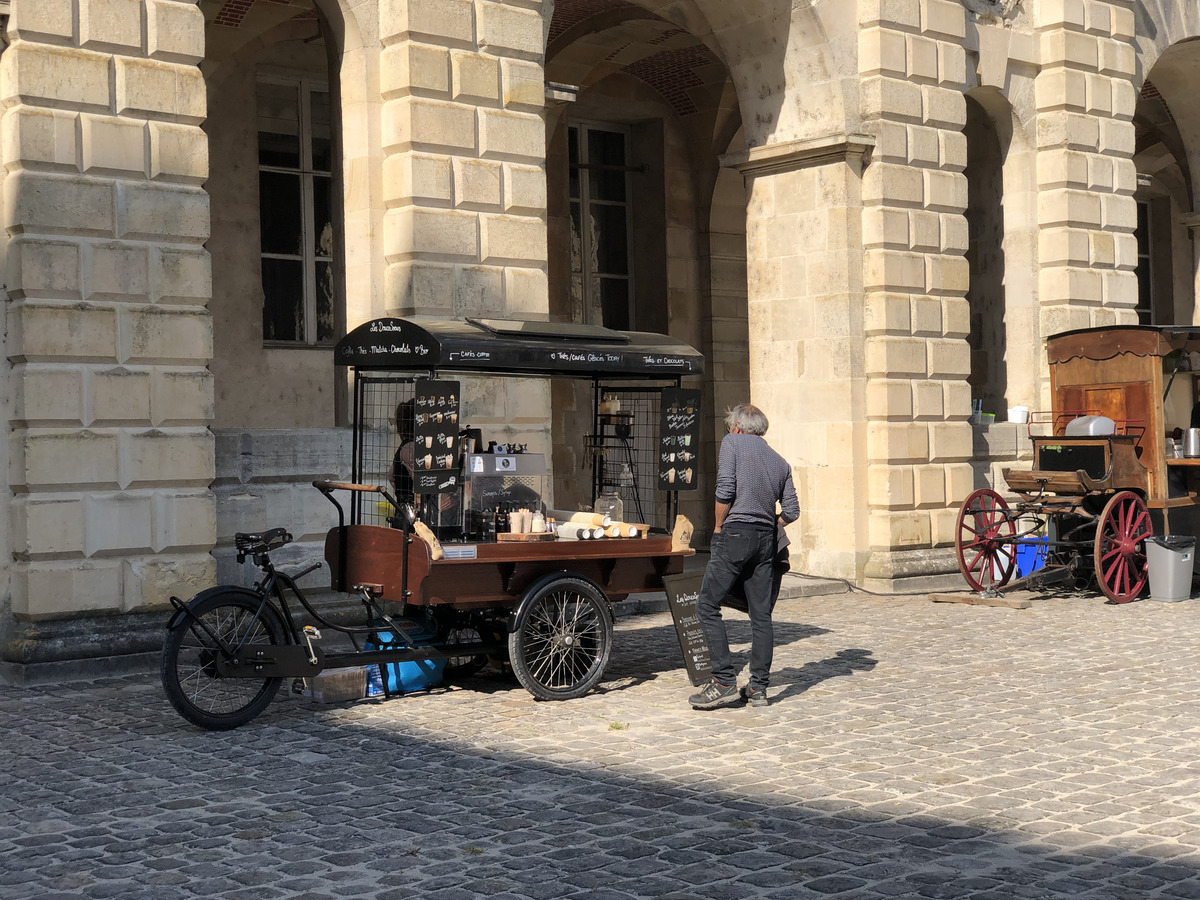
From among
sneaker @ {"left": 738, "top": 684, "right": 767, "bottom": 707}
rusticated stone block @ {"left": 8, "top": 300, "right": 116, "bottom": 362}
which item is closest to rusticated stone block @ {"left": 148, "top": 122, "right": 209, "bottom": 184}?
rusticated stone block @ {"left": 8, "top": 300, "right": 116, "bottom": 362}

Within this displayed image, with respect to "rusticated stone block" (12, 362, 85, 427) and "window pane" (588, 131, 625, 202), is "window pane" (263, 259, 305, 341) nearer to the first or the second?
"window pane" (588, 131, 625, 202)

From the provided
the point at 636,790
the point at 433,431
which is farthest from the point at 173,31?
the point at 636,790

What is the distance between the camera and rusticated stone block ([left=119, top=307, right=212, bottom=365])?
9.62 meters

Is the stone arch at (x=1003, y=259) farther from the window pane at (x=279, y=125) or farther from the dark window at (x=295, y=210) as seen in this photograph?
the window pane at (x=279, y=125)

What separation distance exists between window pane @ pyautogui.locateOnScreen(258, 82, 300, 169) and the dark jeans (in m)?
9.42

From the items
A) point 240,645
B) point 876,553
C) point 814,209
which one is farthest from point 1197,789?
point 814,209

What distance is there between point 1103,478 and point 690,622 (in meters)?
6.40

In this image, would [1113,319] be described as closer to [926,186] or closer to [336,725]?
[926,186]

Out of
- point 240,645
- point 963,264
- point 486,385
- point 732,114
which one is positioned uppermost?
point 732,114

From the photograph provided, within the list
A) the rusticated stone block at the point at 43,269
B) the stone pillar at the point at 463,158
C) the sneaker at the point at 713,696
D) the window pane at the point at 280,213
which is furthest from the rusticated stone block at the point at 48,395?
the window pane at the point at 280,213

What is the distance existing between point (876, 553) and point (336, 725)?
7701mm

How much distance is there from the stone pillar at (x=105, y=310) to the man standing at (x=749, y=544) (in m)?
3.72

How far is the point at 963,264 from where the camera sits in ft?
49.2

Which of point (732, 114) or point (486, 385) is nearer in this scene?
point (486, 385)
